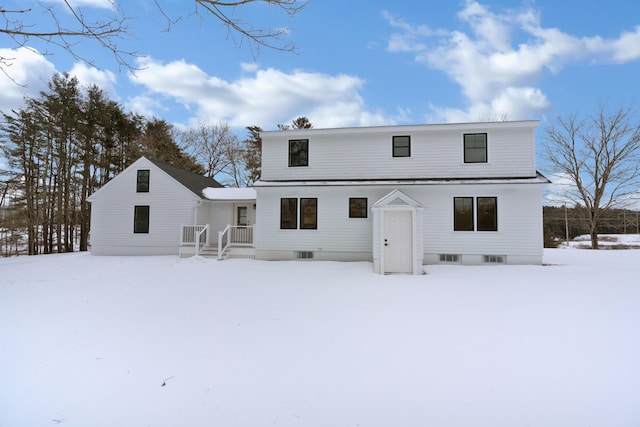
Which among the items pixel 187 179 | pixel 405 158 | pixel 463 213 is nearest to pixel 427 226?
pixel 463 213

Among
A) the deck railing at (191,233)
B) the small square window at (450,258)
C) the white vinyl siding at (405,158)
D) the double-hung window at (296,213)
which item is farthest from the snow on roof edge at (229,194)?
the small square window at (450,258)

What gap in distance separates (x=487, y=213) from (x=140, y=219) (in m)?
16.1

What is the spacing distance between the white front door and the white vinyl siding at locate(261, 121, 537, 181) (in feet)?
8.82

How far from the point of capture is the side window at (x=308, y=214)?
40.7ft

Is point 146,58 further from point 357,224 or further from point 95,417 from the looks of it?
point 357,224

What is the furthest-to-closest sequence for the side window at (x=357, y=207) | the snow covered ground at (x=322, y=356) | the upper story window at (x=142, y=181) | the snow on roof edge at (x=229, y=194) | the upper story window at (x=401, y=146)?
the snow on roof edge at (x=229, y=194) → the upper story window at (x=142, y=181) → the upper story window at (x=401, y=146) → the side window at (x=357, y=207) → the snow covered ground at (x=322, y=356)

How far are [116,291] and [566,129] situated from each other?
27.7 metres

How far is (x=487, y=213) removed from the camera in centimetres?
1129

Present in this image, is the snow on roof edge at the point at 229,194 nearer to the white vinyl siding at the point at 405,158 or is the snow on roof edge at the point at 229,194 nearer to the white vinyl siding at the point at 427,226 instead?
the white vinyl siding at the point at 405,158

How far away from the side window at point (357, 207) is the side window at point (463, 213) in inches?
138

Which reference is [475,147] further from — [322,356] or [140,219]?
[140,219]

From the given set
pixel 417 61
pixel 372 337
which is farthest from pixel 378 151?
pixel 372 337

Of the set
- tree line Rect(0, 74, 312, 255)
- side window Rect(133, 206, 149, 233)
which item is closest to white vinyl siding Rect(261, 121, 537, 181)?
tree line Rect(0, 74, 312, 255)

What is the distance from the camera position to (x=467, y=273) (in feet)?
31.1
